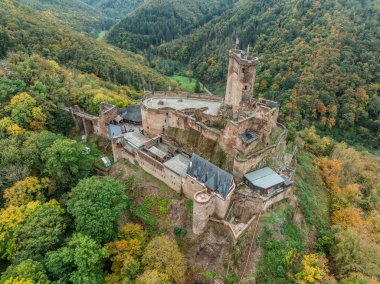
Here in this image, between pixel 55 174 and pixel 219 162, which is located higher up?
pixel 219 162

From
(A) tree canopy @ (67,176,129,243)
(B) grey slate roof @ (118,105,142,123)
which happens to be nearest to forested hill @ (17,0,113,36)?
(B) grey slate roof @ (118,105,142,123)

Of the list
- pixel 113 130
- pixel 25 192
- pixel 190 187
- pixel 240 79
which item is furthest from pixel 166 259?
pixel 240 79

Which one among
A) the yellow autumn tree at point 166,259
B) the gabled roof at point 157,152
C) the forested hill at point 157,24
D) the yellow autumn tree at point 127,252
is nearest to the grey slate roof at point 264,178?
the gabled roof at point 157,152

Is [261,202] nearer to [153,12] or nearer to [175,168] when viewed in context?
[175,168]

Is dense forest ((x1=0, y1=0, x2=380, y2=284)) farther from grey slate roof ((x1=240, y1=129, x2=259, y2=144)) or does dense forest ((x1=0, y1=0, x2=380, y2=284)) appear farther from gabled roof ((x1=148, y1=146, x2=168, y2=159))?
grey slate roof ((x1=240, y1=129, x2=259, y2=144))

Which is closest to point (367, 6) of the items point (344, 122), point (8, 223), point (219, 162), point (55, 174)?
point (344, 122)
